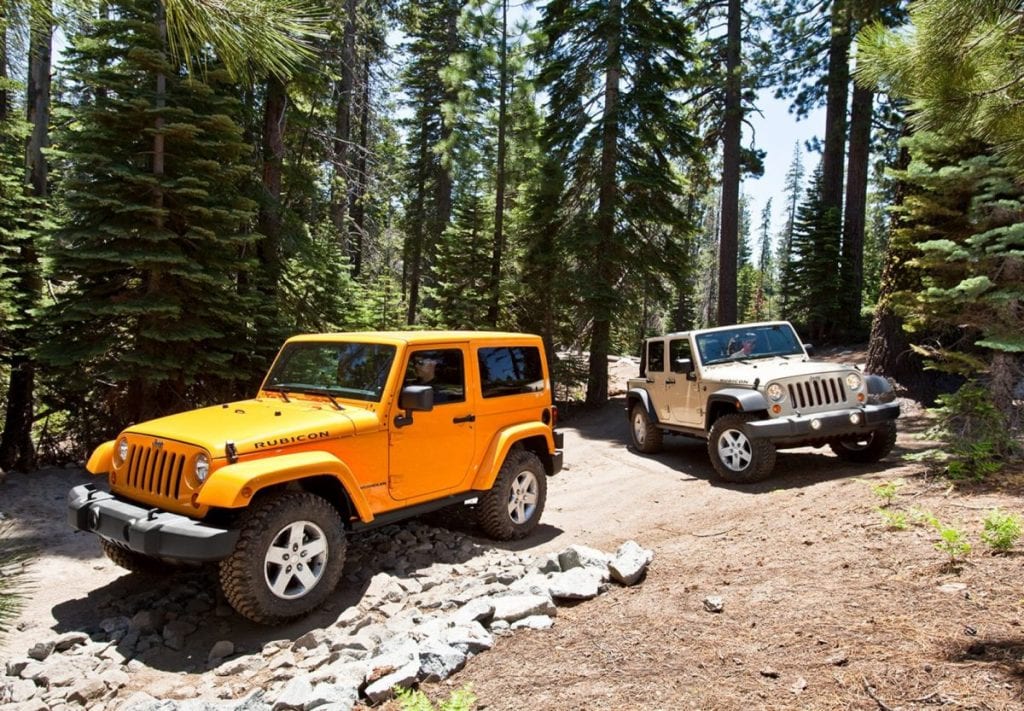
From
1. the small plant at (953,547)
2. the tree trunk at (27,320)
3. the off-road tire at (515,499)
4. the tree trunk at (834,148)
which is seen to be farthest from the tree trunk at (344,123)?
the tree trunk at (834,148)

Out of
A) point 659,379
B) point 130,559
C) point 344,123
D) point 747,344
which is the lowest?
point 130,559

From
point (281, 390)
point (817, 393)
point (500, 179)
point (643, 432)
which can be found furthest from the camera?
point (500, 179)

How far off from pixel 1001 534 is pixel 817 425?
11.1 feet

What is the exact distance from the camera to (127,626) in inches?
185

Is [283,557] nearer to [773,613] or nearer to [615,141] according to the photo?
[773,613]

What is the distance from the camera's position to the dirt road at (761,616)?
9.98ft

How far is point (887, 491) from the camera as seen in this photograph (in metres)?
5.82

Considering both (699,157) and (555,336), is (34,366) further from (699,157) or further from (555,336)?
(699,157)

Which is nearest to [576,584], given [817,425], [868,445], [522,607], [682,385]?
[522,607]

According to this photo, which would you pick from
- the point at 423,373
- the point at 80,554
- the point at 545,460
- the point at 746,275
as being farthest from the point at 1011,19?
the point at 746,275

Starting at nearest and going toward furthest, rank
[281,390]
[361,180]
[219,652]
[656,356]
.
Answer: [219,652], [281,390], [656,356], [361,180]

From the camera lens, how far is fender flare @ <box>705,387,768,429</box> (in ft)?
25.5

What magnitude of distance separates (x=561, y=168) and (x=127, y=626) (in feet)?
47.0

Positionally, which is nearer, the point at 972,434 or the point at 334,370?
the point at 334,370
